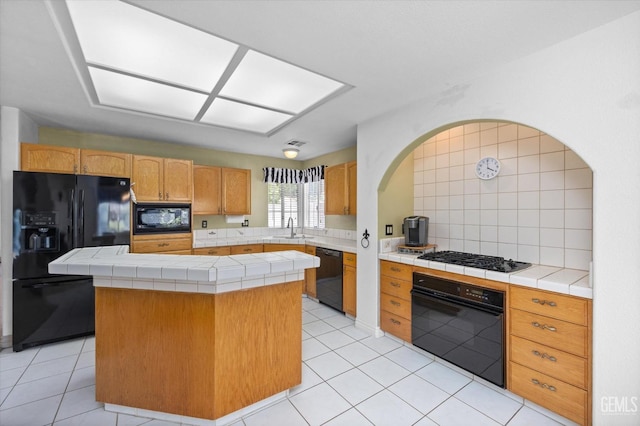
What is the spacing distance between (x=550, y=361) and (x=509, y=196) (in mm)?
1396

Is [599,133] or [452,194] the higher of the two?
[599,133]

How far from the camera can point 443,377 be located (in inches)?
89.7

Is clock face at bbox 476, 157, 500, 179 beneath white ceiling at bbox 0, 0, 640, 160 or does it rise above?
beneath

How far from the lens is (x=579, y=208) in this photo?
83.2 inches

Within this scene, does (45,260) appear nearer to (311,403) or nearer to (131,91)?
(131,91)

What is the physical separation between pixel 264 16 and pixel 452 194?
2.53 metres

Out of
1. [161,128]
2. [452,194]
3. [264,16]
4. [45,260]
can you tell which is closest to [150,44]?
[264,16]

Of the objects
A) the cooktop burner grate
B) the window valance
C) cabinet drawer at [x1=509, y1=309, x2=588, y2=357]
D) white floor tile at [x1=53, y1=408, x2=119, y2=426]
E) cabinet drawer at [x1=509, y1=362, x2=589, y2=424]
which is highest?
the window valance

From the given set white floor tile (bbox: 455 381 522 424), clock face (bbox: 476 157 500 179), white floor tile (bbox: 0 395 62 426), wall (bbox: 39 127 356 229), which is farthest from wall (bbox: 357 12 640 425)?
white floor tile (bbox: 0 395 62 426)

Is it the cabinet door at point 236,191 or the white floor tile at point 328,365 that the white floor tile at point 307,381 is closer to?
the white floor tile at point 328,365

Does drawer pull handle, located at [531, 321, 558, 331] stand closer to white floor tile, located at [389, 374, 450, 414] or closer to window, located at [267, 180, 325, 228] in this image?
white floor tile, located at [389, 374, 450, 414]

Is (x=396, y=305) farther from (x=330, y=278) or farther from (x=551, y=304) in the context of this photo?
(x=551, y=304)

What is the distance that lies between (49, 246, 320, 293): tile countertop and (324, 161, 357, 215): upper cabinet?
6.94 ft

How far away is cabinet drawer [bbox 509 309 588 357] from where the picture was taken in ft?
5.52
